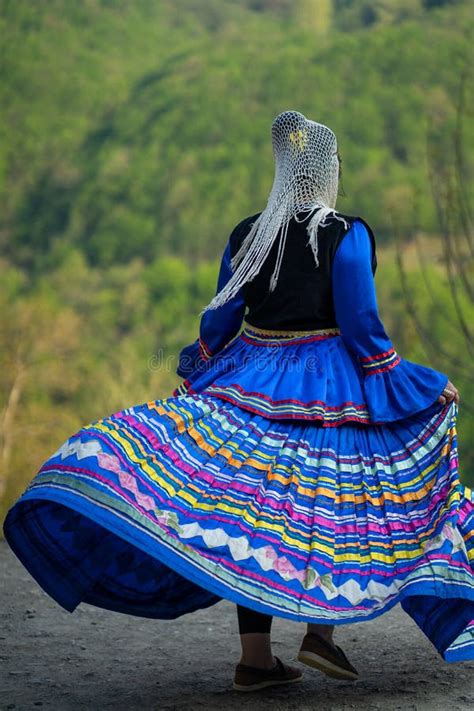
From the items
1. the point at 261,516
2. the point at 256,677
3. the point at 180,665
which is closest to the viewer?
the point at 261,516

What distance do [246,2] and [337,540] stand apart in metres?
15.5

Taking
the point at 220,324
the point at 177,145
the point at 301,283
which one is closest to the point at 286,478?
the point at 301,283

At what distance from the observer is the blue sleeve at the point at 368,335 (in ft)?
9.25

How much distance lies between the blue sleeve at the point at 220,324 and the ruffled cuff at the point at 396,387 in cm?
53

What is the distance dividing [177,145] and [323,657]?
13.5 m

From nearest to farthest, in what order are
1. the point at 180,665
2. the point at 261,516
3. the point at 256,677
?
the point at 261,516 < the point at 256,677 < the point at 180,665

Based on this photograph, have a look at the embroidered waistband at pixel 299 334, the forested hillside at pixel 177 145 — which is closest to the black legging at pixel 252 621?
the embroidered waistband at pixel 299 334

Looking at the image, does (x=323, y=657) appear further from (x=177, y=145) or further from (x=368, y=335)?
(x=177, y=145)

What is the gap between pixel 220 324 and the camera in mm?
3221

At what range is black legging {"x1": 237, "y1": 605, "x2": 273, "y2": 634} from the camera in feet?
8.86

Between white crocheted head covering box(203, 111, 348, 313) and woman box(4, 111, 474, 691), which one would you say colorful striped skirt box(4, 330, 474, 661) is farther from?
white crocheted head covering box(203, 111, 348, 313)

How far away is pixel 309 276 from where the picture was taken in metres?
2.89

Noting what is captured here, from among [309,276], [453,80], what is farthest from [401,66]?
[309,276]

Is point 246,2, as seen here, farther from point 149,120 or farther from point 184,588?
point 184,588
